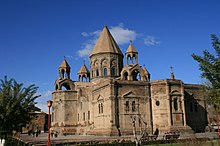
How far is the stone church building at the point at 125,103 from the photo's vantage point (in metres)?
28.4

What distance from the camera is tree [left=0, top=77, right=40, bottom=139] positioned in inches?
571

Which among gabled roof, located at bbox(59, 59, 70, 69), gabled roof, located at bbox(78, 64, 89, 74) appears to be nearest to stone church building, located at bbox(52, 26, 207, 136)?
gabled roof, located at bbox(59, 59, 70, 69)

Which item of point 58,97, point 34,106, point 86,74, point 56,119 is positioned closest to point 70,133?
point 56,119

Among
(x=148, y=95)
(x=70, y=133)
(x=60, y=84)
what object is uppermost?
(x=60, y=84)

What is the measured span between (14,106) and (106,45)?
2829 cm

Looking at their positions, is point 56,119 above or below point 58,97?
below

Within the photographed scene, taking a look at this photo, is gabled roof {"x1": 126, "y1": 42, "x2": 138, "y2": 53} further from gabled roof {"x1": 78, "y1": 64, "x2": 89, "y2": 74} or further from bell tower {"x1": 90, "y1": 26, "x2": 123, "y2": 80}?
gabled roof {"x1": 78, "y1": 64, "x2": 89, "y2": 74}

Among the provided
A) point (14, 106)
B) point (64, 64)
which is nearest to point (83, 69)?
point (64, 64)

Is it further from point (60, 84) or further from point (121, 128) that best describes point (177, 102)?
point (60, 84)

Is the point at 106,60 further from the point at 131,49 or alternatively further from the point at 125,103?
the point at 125,103

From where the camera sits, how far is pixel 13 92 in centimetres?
1514

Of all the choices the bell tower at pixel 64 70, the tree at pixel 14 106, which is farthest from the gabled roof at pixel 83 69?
the tree at pixel 14 106

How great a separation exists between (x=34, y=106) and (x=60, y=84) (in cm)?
2637

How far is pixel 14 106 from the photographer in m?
14.7
